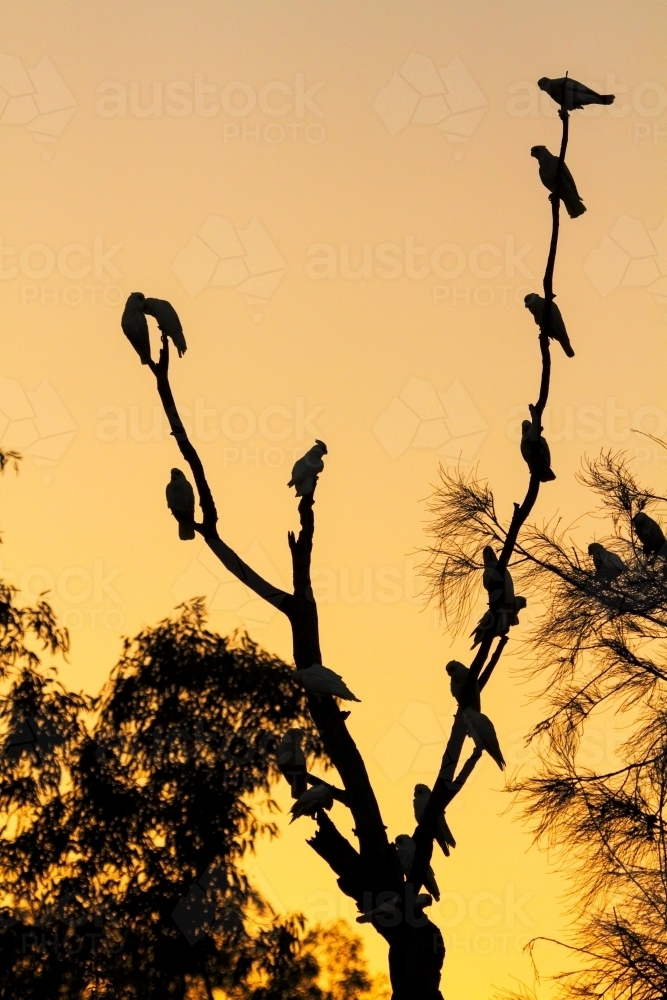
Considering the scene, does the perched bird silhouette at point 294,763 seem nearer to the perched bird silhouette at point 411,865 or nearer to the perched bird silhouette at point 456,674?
the perched bird silhouette at point 411,865

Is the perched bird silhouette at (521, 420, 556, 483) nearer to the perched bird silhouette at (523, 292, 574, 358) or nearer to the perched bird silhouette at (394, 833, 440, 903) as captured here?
the perched bird silhouette at (523, 292, 574, 358)

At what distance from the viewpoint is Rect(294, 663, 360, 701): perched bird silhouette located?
698 centimetres

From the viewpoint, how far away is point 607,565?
9.27 metres

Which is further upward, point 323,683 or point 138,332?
point 138,332

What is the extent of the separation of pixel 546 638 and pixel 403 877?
255 centimetres

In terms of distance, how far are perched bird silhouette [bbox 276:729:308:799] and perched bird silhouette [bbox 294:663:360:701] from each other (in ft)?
1.20

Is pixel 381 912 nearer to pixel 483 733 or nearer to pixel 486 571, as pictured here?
pixel 483 733

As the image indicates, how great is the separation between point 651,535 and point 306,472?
9.00 ft

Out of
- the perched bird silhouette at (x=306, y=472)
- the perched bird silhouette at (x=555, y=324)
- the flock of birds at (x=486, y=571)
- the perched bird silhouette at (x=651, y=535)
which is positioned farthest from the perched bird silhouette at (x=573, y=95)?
the perched bird silhouette at (x=651, y=535)

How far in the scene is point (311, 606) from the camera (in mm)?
7262

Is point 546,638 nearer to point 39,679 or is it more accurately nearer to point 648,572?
point 648,572

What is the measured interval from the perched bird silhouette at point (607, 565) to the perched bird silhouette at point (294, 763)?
8.38ft

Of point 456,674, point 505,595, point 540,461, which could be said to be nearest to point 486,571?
point 456,674

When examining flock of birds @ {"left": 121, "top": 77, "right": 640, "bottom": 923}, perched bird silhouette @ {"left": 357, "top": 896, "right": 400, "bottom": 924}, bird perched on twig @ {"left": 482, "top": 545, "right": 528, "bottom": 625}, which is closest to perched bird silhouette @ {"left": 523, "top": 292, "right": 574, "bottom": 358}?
flock of birds @ {"left": 121, "top": 77, "right": 640, "bottom": 923}
